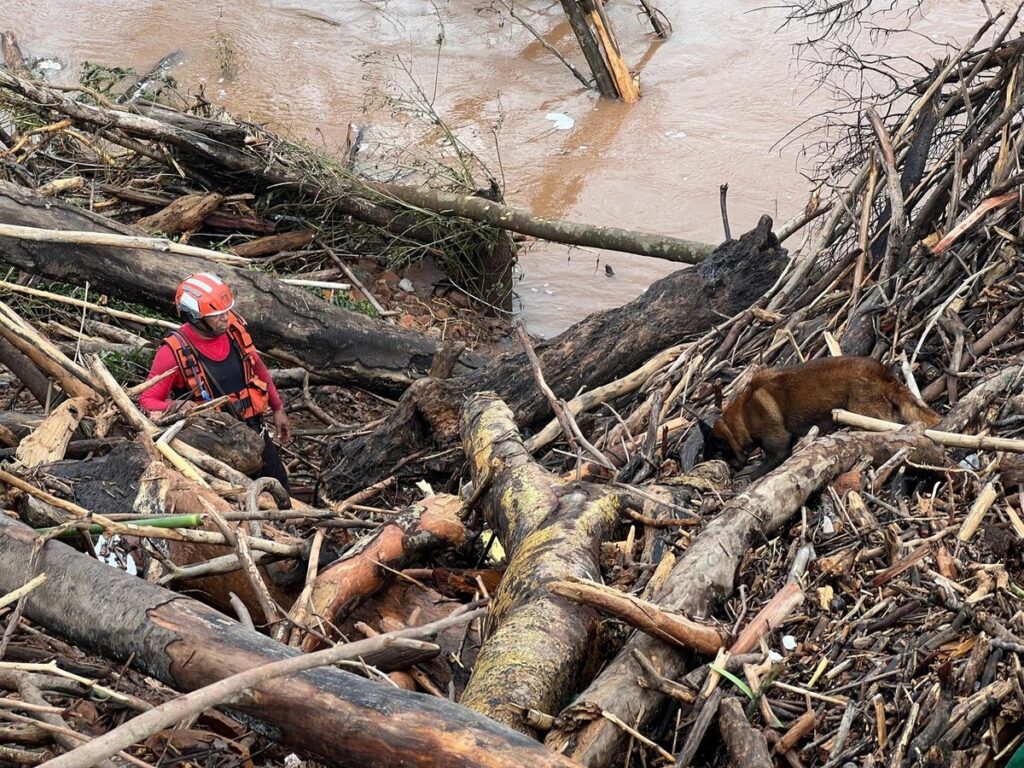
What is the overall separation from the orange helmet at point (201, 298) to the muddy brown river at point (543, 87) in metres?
5.43

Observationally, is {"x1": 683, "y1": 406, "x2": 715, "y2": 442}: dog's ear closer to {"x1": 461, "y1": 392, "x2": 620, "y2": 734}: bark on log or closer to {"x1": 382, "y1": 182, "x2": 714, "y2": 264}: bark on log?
{"x1": 461, "y1": 392, "x2": 620, "y2": 734}: bark on log

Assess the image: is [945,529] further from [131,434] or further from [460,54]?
[460,54]

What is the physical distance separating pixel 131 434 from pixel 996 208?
4348mm

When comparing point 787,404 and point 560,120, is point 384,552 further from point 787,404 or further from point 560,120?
point 560,120

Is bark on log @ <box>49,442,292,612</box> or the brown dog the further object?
the brown dog

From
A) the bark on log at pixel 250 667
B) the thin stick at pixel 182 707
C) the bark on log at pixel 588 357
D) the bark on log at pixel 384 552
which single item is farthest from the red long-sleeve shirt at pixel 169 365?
the thin stick at pixel 182 707

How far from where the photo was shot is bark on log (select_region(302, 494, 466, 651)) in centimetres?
359

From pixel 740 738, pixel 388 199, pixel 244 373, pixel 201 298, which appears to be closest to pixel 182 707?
pixel 740 738

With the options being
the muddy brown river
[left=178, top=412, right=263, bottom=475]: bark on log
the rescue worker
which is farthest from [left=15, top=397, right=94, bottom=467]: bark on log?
the muddy brown river

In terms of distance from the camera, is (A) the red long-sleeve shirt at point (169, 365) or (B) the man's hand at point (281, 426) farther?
(B) the man's hand at point (281, 426)

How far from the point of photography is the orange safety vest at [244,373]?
20.5 ft

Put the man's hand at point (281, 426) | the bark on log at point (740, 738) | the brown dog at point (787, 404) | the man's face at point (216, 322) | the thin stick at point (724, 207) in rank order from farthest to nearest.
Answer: the man's hand at point (281, 426) → the thin stick at point (724, 207) → the man's face at point (216, 322) → the brown dog at point (787, 404) → the bark on log at point (740, 738)

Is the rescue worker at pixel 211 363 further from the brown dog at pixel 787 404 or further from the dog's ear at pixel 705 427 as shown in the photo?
the brown dog at pixel 787 404

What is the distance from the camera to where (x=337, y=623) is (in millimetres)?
3639
